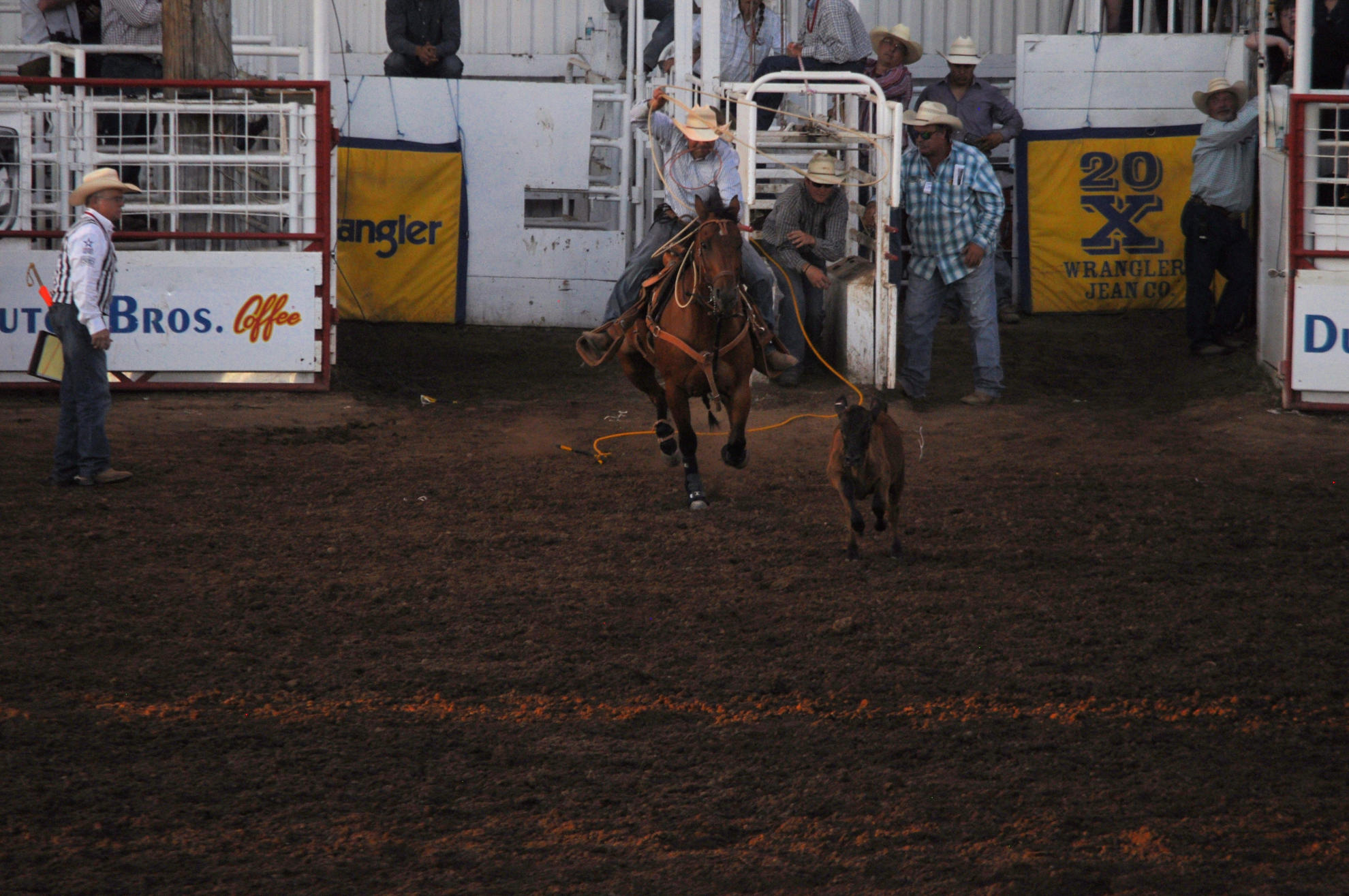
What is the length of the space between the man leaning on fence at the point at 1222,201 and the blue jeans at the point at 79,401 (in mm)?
8809

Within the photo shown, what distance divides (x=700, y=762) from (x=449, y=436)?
5.94 metres

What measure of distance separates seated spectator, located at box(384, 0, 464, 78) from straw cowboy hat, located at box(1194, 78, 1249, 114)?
7.41 m

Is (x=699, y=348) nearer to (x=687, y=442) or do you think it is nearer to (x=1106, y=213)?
(x=687, y=442)

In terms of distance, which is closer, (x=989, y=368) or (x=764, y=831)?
(x=764, y=831)

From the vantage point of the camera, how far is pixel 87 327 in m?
8.55

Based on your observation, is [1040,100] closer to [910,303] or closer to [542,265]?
[910,303]

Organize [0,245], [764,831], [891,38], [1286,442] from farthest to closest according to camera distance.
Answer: [891,38] → [0,245] → [1286,442] → [764,831]

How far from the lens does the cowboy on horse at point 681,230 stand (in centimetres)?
917

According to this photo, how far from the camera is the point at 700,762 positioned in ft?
16.6

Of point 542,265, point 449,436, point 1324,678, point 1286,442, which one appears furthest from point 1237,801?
point 542,265

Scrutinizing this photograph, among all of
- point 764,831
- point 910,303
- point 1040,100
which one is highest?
point 1040,100

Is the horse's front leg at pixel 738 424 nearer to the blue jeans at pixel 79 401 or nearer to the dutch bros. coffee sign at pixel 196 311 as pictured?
→ the blue jeans at pixel 79 401

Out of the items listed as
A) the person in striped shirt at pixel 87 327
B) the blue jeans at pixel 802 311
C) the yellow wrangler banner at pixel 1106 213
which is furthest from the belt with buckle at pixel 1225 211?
the person in striped shirt at pixel 87 327

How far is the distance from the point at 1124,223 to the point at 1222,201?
95.4 inches
